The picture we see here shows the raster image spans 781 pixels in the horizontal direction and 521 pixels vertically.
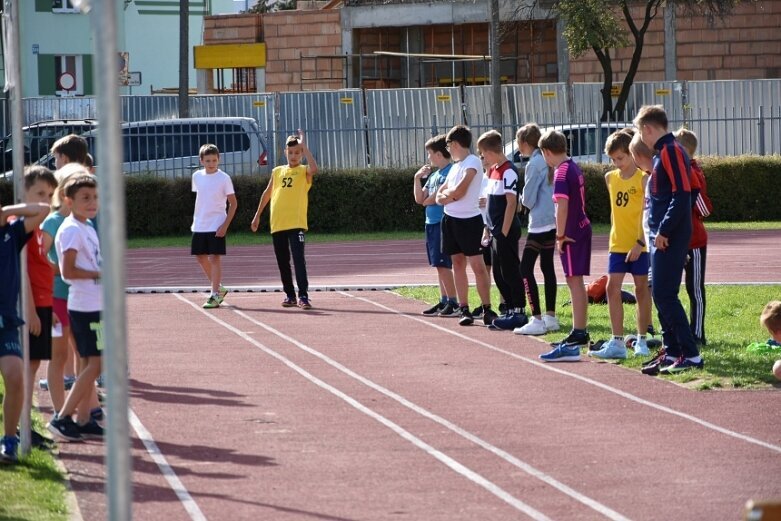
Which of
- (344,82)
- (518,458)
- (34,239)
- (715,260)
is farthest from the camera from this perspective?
(344,82)

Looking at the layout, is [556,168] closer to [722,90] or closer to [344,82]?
[722,90]

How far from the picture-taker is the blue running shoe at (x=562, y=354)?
413 inches

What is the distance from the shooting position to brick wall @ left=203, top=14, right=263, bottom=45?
171 feet

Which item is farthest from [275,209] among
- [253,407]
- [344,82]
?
[344,82]

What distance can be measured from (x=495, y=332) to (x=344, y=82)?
1544 inches

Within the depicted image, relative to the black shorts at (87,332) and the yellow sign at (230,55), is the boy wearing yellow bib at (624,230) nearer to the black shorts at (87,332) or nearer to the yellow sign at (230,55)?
the black shorts at (87,332)

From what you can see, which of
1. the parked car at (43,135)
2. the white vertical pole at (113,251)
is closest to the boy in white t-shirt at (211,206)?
the white vertical pole at (113,251)

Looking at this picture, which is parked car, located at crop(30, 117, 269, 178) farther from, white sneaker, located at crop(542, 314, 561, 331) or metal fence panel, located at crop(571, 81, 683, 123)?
white sneaker, located at crop(542, 314, 561, 331)

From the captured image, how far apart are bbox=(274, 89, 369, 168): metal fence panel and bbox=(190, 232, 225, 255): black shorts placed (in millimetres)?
14775

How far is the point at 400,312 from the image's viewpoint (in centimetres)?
1400

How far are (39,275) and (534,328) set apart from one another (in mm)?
5405

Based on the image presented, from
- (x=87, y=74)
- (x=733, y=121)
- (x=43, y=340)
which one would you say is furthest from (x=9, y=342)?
(x=87, y=74)

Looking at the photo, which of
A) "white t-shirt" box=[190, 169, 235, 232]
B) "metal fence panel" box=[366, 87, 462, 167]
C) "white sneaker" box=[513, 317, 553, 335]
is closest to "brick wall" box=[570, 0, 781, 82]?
"metal fence panel" box=[366, 87, 462, 167]

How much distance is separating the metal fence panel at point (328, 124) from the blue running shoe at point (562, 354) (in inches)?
742
